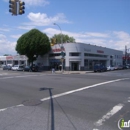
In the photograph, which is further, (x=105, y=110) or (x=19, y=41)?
(x=19, y=41)

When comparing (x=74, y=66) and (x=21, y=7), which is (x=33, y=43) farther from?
(x=21, y=7)

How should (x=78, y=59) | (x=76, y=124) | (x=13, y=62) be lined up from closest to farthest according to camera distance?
(x=76, y=124) → (x=78, y=59) → (x=13, y=62)

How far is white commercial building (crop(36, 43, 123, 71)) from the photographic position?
45.6 metres

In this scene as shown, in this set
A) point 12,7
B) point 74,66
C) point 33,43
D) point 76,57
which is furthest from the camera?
point 33,43

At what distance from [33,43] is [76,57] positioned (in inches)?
489

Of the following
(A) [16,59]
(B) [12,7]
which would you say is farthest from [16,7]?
(A) [16,59]

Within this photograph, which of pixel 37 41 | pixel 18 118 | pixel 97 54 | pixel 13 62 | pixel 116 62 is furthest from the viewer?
pixel 13 62

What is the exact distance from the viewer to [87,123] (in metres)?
5.54

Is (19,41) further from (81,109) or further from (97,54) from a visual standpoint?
(81,109)

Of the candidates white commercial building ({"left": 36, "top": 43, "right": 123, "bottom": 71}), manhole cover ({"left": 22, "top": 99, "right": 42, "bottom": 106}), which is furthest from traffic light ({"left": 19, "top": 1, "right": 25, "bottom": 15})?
white commercial building ({"left": 36, "top": 43, "right": 123, "bottom": 71})

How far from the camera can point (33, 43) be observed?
48250 millimetres

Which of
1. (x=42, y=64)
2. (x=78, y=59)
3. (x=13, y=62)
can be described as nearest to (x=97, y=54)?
(x=78, y=59)

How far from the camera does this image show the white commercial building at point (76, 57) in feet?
150

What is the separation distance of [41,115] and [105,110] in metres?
2.49
